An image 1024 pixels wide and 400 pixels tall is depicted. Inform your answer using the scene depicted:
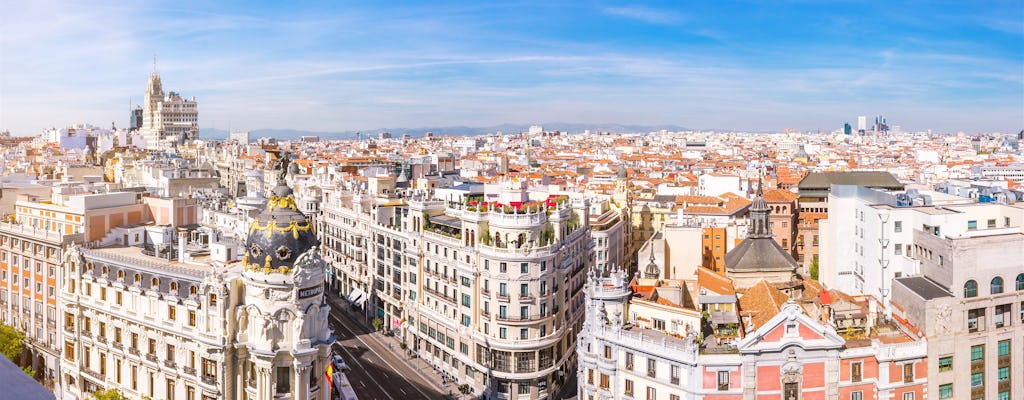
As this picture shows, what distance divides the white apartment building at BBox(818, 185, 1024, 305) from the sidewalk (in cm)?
3152

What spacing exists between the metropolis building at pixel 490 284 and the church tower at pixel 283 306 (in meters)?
22.7

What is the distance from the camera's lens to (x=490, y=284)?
212ft

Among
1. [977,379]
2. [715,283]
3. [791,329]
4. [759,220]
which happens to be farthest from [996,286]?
[759,220]

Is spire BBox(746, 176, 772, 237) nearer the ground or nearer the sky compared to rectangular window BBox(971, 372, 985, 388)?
nearer the sky

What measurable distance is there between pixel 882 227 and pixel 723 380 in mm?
21096

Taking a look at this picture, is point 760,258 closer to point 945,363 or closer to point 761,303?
point 761,303

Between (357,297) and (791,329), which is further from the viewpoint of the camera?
(357,297)

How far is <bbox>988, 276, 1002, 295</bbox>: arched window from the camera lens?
47844 millimetres

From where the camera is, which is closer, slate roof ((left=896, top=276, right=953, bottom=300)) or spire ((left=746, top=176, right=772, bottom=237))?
slate roof ((left=896, top=276, right=953, bottom=300))

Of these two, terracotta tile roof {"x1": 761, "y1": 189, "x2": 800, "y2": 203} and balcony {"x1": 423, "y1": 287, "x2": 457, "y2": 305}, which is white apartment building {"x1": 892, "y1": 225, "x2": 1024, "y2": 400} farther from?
terracotta tile roof {"x1": 761, "y1": 189, "x2": 800, "y2": 203}

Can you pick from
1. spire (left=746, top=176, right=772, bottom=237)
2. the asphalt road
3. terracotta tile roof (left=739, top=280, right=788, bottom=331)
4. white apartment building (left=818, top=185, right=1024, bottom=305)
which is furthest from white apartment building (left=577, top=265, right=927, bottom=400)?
the asphalt road

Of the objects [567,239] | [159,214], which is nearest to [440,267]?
[567,239]

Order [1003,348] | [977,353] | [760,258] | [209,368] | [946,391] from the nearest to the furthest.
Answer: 1. [209,368]
2. [946,391]
3. [977,353]
4. [1003,348]
5. [760,258]

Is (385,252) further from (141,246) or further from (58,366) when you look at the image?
(58,366)
